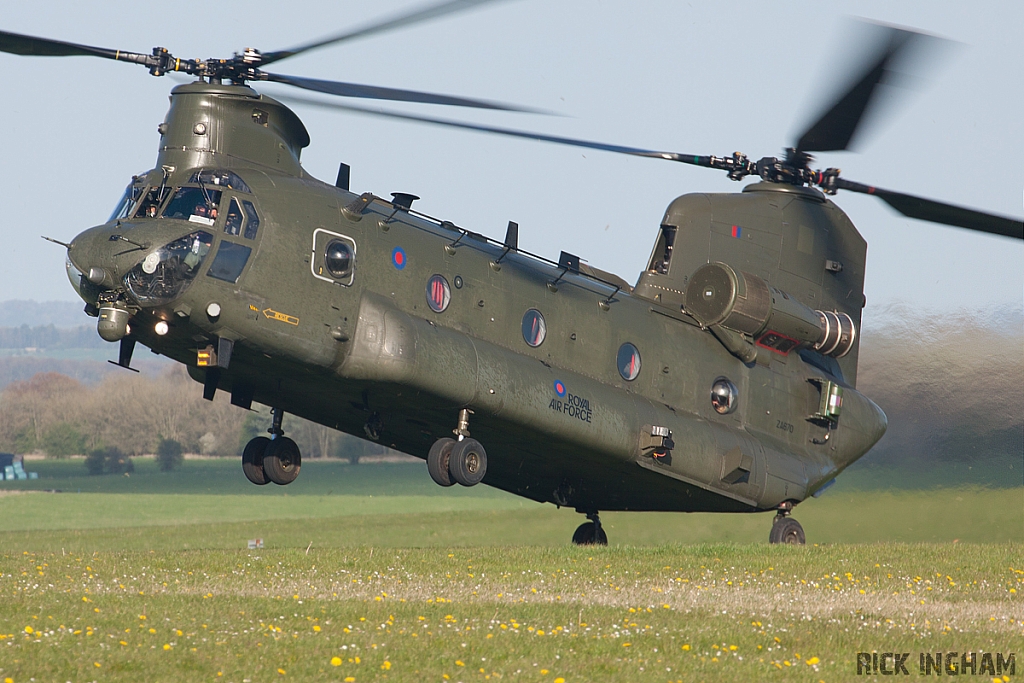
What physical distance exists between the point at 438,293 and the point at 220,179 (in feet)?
11.6

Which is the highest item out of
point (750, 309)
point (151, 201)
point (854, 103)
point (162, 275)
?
point (854, 103)

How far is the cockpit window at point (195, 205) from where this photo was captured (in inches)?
626

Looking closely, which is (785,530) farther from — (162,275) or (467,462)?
(162,275)

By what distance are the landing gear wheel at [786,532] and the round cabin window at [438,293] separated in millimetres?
8418

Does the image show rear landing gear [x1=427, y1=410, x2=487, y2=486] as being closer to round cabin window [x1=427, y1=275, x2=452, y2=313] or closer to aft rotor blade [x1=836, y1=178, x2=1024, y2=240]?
round cabin window [x1=427, y1=275, x2=452, y2=313]

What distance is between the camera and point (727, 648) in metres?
11.3

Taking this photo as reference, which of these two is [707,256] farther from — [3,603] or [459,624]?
[3,603]

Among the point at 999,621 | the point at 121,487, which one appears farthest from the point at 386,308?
the point at 121,487

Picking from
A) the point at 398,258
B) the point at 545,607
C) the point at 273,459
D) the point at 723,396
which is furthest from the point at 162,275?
the point at 723,396

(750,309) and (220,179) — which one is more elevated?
(750,309)

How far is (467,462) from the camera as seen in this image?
17281mm

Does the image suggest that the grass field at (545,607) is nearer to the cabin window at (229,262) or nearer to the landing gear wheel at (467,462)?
the landing gear wheel at (467,462)

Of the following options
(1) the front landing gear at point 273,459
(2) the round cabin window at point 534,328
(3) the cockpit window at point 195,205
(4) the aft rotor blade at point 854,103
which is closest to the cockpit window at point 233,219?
(3) the cockpit window at point 195,205

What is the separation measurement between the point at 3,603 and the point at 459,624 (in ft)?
Result: 16.0
